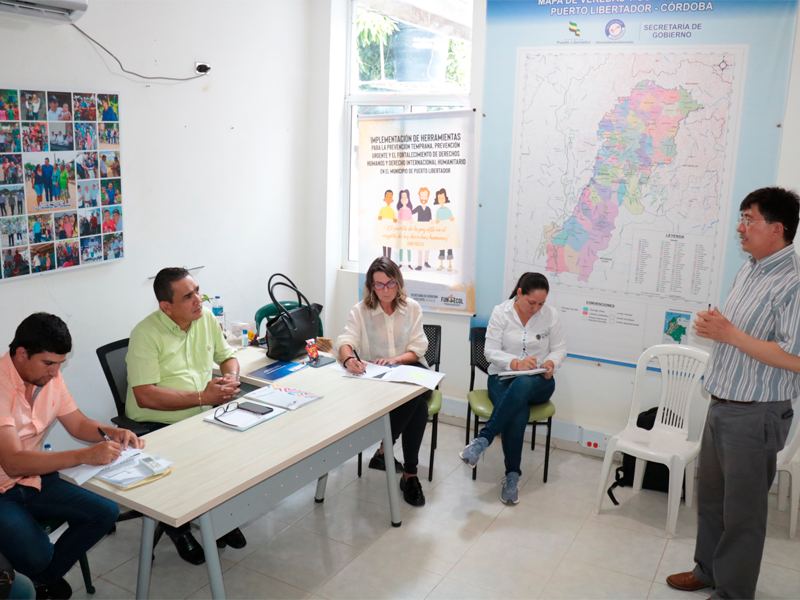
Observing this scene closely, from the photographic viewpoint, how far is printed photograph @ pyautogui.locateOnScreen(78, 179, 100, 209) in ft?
10.7

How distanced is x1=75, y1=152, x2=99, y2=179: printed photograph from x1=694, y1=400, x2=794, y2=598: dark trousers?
3.15 meters

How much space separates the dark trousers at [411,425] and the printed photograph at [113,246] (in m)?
1.74

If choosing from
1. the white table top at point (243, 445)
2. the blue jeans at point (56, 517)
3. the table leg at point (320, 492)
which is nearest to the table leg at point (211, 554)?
the white table top at point (243, 445)

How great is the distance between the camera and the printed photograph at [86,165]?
3.23 meters

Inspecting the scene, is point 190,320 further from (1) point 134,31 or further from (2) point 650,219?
(2) point 650,219

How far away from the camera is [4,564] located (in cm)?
217

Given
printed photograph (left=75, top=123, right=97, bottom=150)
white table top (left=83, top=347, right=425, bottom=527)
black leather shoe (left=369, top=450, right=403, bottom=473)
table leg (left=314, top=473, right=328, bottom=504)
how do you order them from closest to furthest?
white table top (left=83, top=347, right=425, bottom=527) < printed photograph (left=75, top=123, right=97, bottom=150) < table leg (left=314, top=473, right=328, bottom=504) < black leather shoe (left=369, top=450, right=403, bottom=473)

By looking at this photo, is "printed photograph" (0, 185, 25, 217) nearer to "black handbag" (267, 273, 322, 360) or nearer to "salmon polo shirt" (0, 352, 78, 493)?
"salmon polo shirt" (0, 352, 78, 493)

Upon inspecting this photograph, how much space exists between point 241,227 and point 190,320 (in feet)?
4.35

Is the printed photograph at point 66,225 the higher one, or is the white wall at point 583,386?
the printed photograph at point 66,225

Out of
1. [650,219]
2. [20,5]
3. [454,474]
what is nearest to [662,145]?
[650,219]

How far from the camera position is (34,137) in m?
3.03

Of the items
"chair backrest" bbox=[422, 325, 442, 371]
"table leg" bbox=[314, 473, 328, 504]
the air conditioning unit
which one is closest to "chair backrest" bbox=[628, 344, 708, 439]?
"chair backrest" bbox=[422, 325, 442, 371]

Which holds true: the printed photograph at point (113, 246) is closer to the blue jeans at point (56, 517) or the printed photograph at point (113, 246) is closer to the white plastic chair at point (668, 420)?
the blue jeans at point (56, 517)
